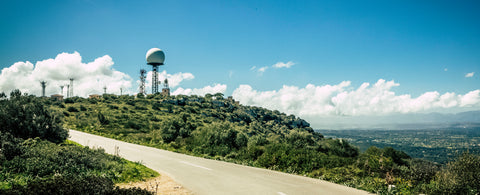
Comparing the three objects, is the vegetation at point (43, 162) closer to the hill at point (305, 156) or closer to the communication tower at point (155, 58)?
the hill at point (305, 156)

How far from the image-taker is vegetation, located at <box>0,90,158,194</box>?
20.5 ft

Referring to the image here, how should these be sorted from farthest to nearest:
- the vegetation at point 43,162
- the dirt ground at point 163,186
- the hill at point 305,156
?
1. the hill at point 305,156
2. the dirt ground at point 163,186
3. the vegetation at point 43,162

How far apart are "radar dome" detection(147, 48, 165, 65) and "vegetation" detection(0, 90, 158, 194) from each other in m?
69.2

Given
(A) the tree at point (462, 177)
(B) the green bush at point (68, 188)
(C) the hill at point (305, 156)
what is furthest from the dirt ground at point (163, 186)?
(A) the tree at point (462, 177)

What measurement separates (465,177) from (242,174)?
7698mm

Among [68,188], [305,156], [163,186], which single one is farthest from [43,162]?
[305,156]

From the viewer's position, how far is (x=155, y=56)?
81250mm

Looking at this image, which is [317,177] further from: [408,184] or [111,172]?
[111,172]

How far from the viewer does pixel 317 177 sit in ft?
37.8

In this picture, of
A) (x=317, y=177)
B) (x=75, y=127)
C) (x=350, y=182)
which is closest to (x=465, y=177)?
(x=350, y=182)

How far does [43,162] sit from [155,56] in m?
76.6

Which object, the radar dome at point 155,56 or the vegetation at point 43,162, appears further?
the radar dome at point 155,56

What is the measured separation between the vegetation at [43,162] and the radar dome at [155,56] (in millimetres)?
69233

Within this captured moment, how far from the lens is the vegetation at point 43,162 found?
623 centimetres
